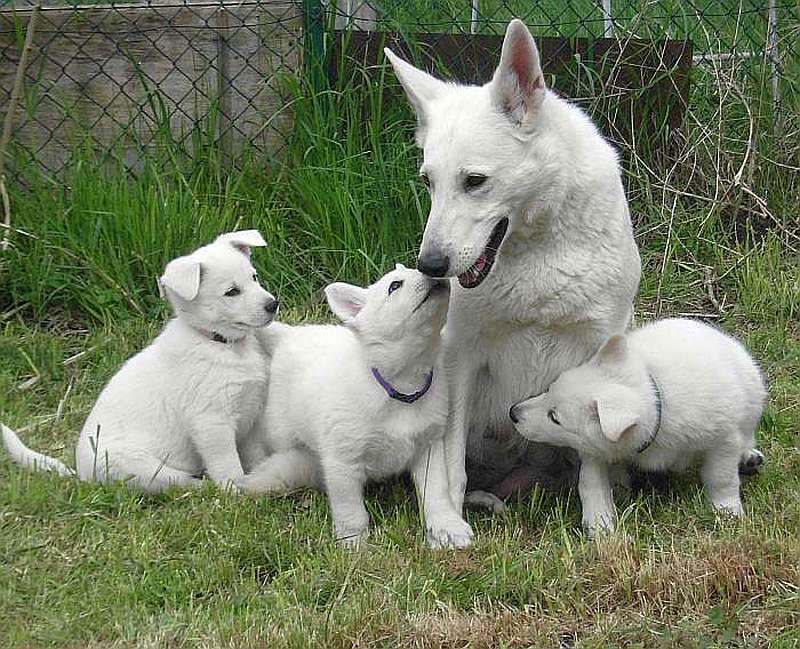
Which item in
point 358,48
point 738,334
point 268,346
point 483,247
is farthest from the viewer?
point 358,48

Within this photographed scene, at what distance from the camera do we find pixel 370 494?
4371 mm

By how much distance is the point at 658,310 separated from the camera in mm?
5879

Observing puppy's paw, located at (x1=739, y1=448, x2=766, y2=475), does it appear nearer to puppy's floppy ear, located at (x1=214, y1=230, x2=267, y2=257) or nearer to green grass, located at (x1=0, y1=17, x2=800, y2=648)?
green grass, located at (x1=0, y1=17, x2=800, y2=648)

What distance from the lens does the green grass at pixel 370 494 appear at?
11.0 feet

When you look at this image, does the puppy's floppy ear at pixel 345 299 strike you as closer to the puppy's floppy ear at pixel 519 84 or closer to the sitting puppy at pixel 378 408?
the sitting puppy at pixel 378 408

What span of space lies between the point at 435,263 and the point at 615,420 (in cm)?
72

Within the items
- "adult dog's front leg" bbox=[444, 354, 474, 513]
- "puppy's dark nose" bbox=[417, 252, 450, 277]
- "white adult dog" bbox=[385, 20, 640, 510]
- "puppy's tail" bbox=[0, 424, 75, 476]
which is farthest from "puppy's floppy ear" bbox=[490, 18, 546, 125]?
"puppy's tail" bbox=[0, 424, 75, 476]

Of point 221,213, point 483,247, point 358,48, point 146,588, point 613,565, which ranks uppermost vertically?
point 358,48

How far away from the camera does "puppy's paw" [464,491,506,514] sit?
14.1ft

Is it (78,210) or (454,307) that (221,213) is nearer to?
(78,210)

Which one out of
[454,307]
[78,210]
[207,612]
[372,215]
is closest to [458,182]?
[454,307]

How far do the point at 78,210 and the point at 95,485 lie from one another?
1972 millimetres

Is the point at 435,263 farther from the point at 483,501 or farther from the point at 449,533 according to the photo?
the point at 483,501

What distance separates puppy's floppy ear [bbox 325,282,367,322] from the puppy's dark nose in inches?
20.6
